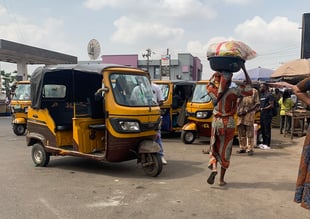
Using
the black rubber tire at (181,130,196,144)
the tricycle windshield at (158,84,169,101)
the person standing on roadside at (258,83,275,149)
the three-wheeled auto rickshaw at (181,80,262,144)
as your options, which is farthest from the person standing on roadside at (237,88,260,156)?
the tricycle windshield at (158,84,169,101)

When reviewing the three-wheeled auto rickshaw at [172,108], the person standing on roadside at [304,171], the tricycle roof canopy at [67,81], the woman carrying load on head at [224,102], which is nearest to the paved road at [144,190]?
the woman carrying load on head at [224,102]

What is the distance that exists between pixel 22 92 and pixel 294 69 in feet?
34.3

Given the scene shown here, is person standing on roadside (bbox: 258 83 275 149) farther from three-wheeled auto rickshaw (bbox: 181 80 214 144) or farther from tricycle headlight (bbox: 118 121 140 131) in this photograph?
tricycle headlight (bbox: 118 121 140 131)

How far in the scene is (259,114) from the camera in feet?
35.6

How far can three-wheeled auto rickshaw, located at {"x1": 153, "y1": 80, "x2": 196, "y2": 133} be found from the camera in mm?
12125

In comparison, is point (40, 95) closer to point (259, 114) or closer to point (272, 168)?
point (272, 168)

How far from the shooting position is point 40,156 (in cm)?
770

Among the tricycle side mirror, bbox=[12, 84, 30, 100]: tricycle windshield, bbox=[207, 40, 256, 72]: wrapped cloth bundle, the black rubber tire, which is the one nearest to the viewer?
bbox=[207, 40, 256, 72]: wrapped cloth bundle

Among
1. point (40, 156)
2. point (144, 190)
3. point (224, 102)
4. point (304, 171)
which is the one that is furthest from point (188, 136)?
point (304, 171)

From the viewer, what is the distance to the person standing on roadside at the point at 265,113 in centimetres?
1021

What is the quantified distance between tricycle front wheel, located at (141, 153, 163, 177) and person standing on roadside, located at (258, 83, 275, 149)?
4881 millimetres

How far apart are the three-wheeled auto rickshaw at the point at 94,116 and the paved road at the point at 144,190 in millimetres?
452

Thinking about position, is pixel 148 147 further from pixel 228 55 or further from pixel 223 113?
pixel 228 55

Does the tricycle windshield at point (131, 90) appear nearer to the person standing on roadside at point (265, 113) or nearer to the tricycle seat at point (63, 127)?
the tricycle seat at point (63, 127)
